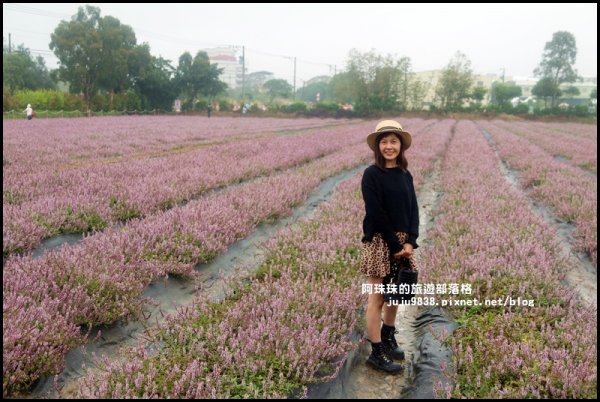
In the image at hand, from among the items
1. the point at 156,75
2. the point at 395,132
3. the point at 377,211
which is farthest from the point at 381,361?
the point at 156,75

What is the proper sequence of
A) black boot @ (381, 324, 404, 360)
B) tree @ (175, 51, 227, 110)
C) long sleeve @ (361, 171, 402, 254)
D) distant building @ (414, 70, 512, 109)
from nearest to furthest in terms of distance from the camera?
long sleeve @ (361, 171, 402, 254)
black boot @ (381, 324, 404, 360)
tree @ (175, 51, 227, 110)
distant building @ (414, 70, 512, 109)

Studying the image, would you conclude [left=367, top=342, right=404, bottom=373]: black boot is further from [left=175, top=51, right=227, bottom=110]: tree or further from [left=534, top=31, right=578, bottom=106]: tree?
[left=534, top=31, right=578, bottom=106]: tree

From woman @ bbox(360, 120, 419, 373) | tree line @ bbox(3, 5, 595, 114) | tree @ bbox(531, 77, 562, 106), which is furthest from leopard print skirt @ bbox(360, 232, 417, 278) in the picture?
tree @ bbox(531, 77, 562, 106)

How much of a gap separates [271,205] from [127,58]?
5232cm

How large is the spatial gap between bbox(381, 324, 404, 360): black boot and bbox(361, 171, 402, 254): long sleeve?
0.76m

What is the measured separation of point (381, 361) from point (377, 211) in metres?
1.24

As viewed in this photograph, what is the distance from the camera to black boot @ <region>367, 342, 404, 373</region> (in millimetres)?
3572


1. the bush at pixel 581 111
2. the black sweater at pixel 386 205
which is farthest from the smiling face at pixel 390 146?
the bush at pixel 581 111

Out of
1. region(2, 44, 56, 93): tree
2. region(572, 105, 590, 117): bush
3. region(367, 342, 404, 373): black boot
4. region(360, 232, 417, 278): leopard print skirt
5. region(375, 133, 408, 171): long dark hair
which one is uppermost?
region(2, 44, 56, 93): tree

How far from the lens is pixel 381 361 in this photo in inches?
142

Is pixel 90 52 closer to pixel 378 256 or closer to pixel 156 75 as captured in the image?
pixel 156 75

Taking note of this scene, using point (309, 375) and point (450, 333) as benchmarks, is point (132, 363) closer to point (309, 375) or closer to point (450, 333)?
point (309, 375)

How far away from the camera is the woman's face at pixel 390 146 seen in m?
3.50

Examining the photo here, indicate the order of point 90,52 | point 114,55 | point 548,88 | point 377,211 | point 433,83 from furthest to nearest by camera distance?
point 433,83
point 548,88
point 114,55
point 90,52
point 377,211
